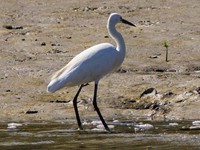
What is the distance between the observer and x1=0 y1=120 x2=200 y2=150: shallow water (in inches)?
393

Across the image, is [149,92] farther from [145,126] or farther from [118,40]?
[145,126]

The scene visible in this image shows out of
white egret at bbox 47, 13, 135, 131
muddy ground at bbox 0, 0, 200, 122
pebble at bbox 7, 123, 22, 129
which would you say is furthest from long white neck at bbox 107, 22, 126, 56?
pebble at bbox 7, 123, 22, 129

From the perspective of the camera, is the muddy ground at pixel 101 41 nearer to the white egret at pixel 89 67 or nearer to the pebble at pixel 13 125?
the pebble at pixel 13 125

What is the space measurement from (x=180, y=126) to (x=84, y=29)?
28.2 ft

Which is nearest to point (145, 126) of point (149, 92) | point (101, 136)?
point (101, 136)

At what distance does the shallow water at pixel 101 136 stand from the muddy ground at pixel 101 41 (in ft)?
3.24

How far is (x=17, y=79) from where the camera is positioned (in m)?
15.8

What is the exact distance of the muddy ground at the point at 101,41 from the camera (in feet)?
45.6

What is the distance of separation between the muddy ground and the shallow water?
0.99 m

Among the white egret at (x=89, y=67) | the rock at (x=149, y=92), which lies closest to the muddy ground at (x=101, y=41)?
the rock at (x=149, y=92)

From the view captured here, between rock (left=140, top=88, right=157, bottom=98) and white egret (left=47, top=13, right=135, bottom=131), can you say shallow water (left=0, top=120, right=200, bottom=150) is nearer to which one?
white egret (left=47, top=13, right=135, bottom=131)

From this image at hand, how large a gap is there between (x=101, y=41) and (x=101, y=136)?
26.2 feet

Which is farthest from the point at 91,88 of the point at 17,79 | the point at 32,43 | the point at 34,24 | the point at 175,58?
the point at 34,24

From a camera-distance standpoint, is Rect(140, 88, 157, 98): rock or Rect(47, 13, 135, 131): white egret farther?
Rect(140, 88, 157, 98): rock
